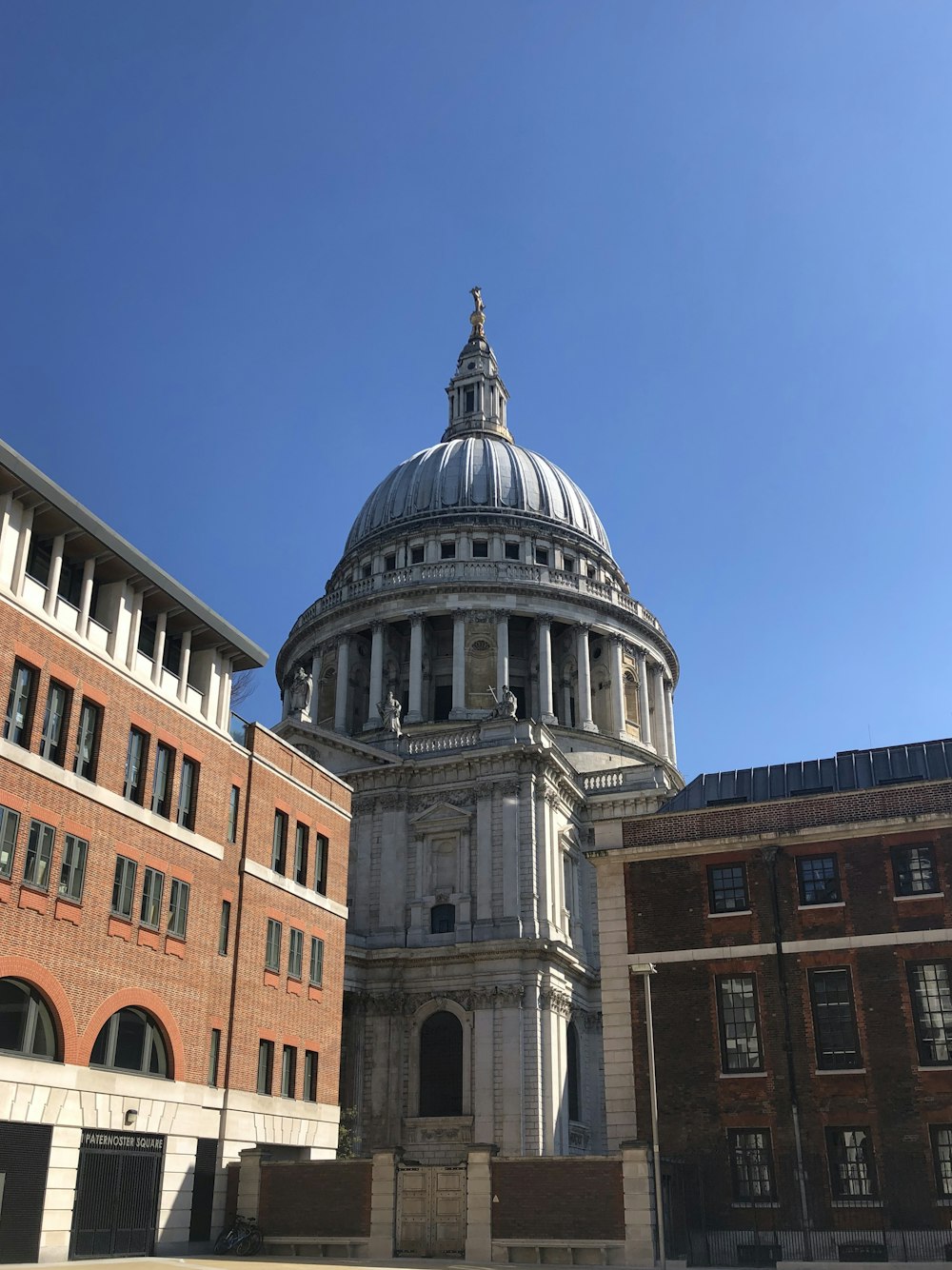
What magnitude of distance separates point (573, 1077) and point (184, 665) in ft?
114

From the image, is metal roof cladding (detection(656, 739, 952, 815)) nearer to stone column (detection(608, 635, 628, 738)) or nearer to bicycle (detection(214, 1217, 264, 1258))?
bicycle (detection(214, 1217, 264, 1258))

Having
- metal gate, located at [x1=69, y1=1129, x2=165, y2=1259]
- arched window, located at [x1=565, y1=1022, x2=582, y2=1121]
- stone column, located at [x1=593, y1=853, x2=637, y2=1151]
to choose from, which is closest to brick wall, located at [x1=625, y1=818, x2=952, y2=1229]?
stone column, located at [x1=593, y1=853, x2=637, y2=1151]

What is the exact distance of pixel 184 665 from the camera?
37469 millimetres

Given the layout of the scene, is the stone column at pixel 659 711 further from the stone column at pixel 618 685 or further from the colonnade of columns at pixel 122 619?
the colonnade of columns at pixel 122 619

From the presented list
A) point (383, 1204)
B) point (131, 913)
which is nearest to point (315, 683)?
point (131, 913)

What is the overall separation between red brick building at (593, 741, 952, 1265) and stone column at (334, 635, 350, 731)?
46753 mm

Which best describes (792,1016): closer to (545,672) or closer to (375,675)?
(545,672)

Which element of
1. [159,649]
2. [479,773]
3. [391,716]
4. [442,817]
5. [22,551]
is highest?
[391,716]

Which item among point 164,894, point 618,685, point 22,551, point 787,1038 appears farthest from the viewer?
point 618,685

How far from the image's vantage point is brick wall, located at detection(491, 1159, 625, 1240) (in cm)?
3231

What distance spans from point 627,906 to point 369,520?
64.9 meters

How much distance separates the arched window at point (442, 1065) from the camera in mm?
57406


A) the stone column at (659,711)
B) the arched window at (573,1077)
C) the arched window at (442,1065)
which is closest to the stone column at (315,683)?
the stone column at (659,711)

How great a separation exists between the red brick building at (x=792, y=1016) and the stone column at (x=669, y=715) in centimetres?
5304
